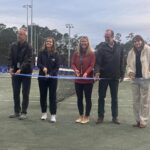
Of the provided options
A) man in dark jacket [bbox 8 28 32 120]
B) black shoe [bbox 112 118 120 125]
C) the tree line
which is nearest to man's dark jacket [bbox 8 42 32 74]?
man in dark jacket [bbox 8 28 32 120]

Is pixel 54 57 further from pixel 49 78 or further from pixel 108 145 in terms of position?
pixel 108 145

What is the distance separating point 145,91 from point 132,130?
34.9 inches

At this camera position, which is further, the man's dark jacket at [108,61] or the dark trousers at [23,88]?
the dark trousers at [23,88]

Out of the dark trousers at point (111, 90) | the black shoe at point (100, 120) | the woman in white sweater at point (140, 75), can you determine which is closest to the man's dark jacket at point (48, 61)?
the dark trousers at point (111, 90)

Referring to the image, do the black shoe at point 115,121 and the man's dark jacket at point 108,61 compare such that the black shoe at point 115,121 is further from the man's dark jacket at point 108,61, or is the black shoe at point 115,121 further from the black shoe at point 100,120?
the man's dark jacket at point 108,61

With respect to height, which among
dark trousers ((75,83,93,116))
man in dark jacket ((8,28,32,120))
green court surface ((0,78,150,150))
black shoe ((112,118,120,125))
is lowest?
green court surface ((0,78,150,150))

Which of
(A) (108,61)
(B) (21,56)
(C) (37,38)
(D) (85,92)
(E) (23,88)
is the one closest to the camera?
(A) (108,61)

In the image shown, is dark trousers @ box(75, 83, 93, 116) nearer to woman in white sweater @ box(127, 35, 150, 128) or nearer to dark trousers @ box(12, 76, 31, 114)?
woman in white sweater @ box(127, 35, 150, 128)

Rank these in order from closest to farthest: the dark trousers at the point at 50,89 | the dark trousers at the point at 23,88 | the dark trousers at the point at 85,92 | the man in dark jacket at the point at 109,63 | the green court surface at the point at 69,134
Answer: the green court surface at the point at 69,134 → the man in dark jacket at the point at 109,63 → the dark trousers at the point at 85,92 → the dark trousers at the point at 50,89 → the dark trousers at the point at 23,88

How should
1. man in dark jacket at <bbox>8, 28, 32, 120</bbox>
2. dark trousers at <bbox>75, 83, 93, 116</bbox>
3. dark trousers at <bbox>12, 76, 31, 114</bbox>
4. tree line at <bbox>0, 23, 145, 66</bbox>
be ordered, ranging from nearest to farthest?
dark trousers at <bbox>75, 83, 93, 116</bbox>
man in dark jacket at <bbox>8, 28, 32, 120</bbox>
dark trousers at <bbox>12, 76, 31, 114</bbox>
tree line at <bbox>0, 23, 145, 66</bbox>

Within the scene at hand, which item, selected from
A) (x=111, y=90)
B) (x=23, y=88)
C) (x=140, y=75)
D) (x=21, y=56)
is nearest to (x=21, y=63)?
(x=21, y=56)

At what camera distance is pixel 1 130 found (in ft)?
31.7

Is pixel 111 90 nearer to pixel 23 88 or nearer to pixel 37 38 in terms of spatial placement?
pixel 23 88

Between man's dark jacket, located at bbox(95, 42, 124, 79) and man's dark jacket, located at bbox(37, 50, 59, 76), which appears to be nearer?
man's dark jacket, located at bbox(95, 42, 124, 79)
